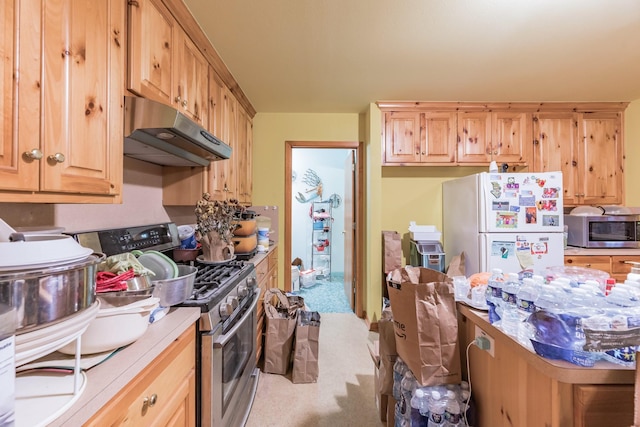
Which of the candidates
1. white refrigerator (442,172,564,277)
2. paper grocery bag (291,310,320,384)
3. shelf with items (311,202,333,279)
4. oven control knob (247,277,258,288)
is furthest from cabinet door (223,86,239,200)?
shelf with items (311,202,333,279)

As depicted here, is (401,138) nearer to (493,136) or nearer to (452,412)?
(493,136)

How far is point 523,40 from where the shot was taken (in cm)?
176

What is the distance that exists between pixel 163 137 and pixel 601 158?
3997 mm

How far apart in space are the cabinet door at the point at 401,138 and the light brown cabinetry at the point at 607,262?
1.69 metres

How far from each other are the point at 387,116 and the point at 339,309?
235cm

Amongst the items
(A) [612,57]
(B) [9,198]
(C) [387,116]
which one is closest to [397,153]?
(C) [387,116]

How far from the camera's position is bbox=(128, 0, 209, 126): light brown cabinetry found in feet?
3.80

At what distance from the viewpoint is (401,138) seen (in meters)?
2.79

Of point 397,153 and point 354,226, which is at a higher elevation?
point 397,153

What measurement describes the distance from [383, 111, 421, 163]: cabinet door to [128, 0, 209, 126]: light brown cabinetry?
180 centimetres

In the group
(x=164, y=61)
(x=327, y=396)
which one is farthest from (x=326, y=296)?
(x=164, y=61)

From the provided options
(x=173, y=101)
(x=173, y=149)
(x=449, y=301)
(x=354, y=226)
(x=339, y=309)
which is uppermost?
(x=173, y=101)

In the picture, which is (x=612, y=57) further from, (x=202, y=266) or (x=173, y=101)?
(x=202, y=266)

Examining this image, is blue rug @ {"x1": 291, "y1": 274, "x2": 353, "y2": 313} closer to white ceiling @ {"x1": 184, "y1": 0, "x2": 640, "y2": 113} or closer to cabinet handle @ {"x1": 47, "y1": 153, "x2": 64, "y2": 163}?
white ceiling @ {"x1": 184, "y1": 0, "x2": 640, "y2": 113}
